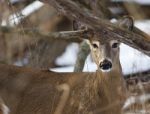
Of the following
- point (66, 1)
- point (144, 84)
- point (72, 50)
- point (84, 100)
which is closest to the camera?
point (66, 1)

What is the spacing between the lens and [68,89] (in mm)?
6914

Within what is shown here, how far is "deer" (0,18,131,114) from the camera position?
6762 mm

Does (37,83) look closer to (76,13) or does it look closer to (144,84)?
(144,84)

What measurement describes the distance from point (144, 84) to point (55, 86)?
1.11 metres

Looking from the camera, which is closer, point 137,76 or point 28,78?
point 28,78

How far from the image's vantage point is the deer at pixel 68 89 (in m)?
6.76

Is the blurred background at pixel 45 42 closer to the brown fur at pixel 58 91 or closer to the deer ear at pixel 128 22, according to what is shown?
the brown fur at pixel 58 91

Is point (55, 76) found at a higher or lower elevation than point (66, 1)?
lower

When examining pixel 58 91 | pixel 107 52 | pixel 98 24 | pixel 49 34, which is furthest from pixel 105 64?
pixel 49 34

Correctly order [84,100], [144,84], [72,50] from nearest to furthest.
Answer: [84,100]
[144,84]
[72,50]

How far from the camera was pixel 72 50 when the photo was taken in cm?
1029

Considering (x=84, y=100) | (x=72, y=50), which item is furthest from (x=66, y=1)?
(x=72, y=50)

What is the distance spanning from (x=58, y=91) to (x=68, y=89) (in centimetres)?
12

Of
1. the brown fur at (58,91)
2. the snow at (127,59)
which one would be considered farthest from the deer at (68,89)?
the snow at (127,59)
